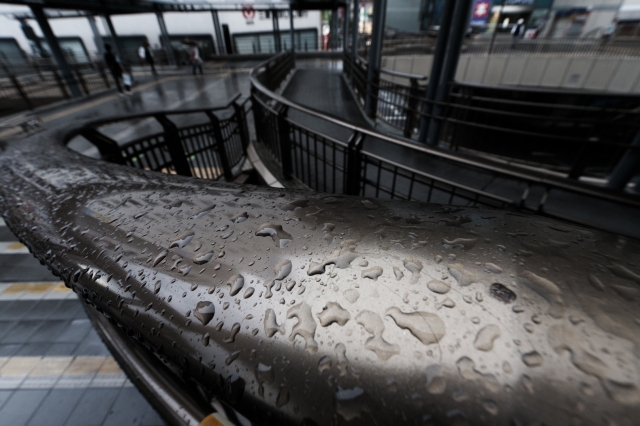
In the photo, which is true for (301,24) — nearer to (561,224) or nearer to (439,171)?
(439,171)

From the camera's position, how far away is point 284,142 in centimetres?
374

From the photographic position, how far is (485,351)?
0.37 meters

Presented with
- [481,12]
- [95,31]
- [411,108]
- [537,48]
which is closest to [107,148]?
[411,108]

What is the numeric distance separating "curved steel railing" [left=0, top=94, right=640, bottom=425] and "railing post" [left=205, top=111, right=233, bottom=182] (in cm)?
438

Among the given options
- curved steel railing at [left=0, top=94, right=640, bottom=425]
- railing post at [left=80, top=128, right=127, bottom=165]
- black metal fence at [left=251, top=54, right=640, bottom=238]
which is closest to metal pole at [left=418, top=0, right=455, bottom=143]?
black metal fence at [left=251, top=54, right=640, bottom=238]

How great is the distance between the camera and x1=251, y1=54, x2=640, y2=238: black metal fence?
6.47 feet

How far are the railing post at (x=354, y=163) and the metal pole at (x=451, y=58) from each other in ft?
8.31

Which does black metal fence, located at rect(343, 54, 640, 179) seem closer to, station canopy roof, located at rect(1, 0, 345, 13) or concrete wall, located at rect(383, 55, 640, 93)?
concrete wall, located at rect(383, 55, 640, 93)

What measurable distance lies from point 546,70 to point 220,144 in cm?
2037

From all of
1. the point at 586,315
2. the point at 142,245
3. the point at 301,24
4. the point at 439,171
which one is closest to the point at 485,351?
the point at 586,315

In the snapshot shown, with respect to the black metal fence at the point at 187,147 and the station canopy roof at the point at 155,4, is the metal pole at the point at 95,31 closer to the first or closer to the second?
the station canopy roof at the point at 155,4

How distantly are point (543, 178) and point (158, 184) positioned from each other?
7.55 feet

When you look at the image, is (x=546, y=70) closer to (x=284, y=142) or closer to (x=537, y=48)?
(x=537, y=48)

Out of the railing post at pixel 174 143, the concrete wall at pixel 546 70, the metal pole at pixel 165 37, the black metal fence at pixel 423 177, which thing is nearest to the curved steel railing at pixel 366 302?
the black metal fence at pixel 423 177
